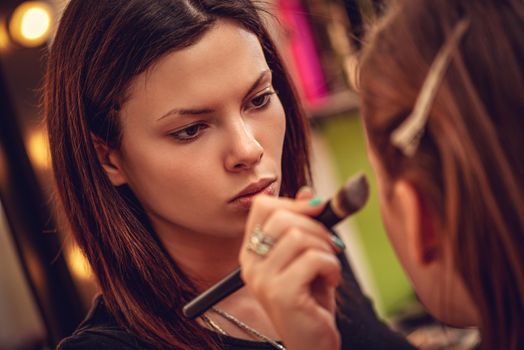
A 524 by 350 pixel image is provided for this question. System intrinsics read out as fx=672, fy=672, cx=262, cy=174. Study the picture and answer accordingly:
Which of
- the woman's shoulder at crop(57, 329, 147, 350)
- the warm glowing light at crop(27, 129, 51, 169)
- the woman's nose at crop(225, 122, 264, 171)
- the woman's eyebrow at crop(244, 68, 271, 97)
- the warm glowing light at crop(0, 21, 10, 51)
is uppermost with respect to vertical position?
the warm glowing light at crop(0, 21, 10, 51)

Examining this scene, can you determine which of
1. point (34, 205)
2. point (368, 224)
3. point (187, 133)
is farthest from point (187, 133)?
point (368, 224)

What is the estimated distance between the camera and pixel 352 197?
852mm

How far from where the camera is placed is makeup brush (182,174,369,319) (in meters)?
0.85

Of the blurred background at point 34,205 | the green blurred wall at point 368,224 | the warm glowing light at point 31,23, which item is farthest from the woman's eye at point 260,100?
the green blurred wall at point 368,224

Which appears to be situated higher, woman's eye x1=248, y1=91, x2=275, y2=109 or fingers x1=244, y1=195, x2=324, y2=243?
woman's eye x1=248, y1=91, x2=275, y2=109

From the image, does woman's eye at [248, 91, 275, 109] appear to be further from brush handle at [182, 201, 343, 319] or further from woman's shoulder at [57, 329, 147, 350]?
woman's shoulder at [57, 329, 147, 350]

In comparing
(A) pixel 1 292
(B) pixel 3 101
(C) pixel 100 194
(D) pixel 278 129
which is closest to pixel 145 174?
(C) pixel 100 194

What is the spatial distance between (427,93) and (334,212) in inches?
7.9

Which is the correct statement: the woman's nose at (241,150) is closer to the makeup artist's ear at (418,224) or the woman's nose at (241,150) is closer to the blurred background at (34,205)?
the makeup artist's ear at (418,224)

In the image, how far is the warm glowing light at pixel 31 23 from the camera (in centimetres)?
250

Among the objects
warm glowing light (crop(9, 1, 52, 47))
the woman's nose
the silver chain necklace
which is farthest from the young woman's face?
warm glowing light (crop(9, 1, 52, 47))

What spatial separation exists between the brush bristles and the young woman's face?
27cm

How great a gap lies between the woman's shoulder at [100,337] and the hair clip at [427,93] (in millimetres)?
608

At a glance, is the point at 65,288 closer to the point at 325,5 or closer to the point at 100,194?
the point at 100,194
